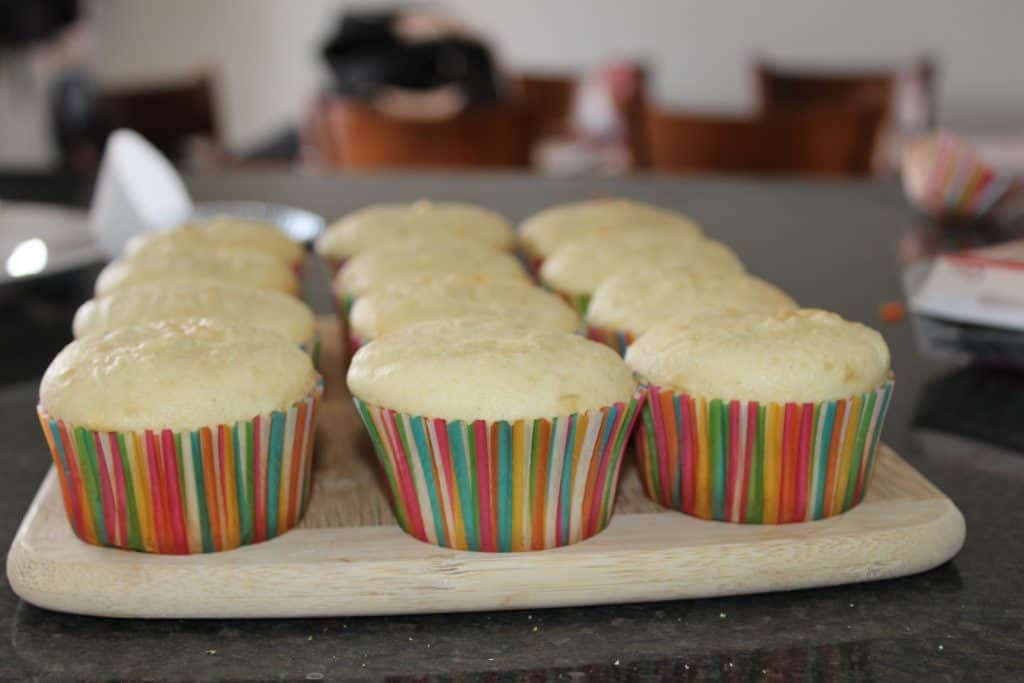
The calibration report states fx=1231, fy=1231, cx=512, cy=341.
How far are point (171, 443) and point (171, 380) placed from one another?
0.05 meters

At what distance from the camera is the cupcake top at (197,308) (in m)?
1.12

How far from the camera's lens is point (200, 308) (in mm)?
1124

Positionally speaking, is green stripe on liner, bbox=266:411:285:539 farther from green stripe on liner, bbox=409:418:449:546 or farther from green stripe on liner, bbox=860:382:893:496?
green stripe on liner, bbox=860:382:893:496

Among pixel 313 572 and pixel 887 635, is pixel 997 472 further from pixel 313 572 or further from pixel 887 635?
pixel 313 572

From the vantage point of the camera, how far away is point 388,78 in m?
3.47

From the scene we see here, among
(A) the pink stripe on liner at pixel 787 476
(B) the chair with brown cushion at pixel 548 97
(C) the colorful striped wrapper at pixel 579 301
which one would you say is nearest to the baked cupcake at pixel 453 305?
(C) the colorful striped wrapper at pixel 579 301

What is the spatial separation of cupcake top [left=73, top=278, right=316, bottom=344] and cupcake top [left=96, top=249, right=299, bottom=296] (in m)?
0.07

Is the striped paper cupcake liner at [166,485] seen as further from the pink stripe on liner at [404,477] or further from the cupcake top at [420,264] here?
the cupcake top at [420,264]

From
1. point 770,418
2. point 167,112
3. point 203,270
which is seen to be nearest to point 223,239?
point 203,270

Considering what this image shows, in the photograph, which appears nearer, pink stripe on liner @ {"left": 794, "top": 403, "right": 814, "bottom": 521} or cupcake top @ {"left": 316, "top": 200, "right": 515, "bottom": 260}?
pink stripe on liner @ {"left": 794, "top": 403, "right": 814, "bottom": 521}

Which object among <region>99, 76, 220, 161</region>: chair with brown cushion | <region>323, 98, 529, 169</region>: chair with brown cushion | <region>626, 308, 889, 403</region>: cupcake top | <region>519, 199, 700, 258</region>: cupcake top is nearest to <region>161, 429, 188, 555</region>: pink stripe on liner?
<region>626, 308, 889, 403</region>: cupcake top

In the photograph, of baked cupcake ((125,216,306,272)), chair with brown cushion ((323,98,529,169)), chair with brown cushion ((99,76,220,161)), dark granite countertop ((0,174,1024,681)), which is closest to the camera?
dark granite countertop ((0,174,1024,681))

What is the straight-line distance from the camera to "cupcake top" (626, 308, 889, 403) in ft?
3.12

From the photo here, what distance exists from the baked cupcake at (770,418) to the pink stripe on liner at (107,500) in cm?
43
